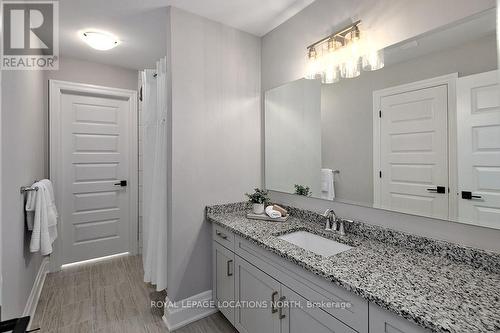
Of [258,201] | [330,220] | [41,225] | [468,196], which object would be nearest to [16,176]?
[41,225]

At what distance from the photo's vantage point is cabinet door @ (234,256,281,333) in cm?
140

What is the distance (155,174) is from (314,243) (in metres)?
1.40

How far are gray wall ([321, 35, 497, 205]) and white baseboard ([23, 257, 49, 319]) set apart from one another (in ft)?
8.42

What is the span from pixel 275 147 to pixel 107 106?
232 centimetres

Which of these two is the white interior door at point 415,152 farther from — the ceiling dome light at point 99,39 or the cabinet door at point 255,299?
the ceiling dome light at point 99,39

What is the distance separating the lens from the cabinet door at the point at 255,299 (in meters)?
1.40

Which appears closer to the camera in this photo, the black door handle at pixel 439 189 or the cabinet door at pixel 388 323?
the cabinet door at pixel 388 323

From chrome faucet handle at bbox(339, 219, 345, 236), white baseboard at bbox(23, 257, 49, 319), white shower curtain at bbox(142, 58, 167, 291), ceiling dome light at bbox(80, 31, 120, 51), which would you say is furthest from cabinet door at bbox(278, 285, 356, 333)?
ceiling dome light at bbox(80, 31, 120, 51)

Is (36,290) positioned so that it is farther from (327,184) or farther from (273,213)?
(327,184)

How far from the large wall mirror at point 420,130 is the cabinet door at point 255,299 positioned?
0.75m

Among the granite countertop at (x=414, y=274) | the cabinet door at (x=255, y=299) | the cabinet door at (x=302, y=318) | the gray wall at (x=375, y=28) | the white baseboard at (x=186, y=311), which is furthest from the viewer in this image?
the white baseboard at (x=186, y=311)

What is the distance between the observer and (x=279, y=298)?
1351mm

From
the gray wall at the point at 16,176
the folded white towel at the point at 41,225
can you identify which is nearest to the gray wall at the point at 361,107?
the gray wall at the point at 16,176

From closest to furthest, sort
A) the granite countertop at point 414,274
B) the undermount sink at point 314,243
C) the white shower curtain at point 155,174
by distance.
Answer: the granite countertop at point 414,274 → the undermount sink at point 314,243 → the white shower curtain at point 155,174
